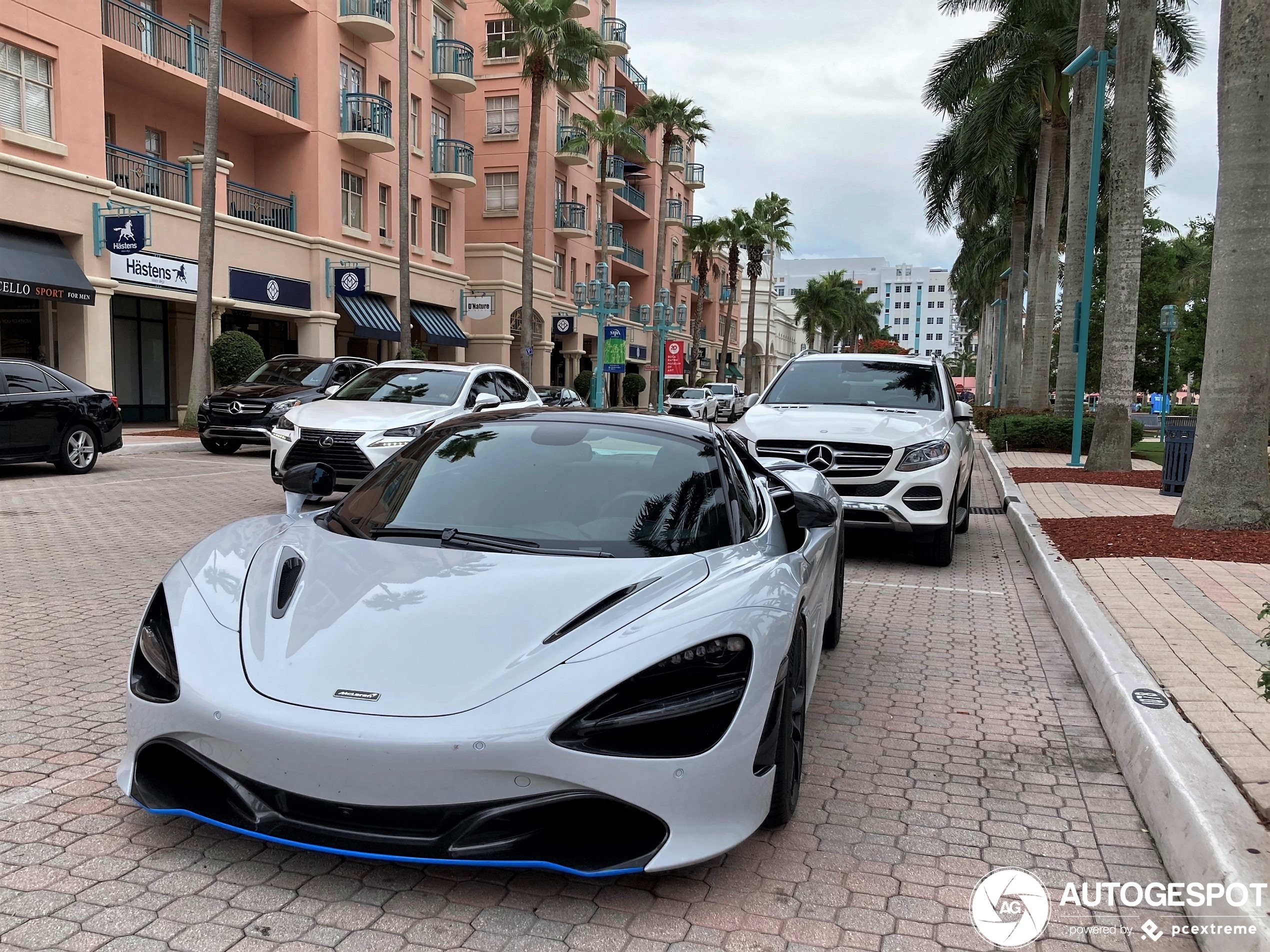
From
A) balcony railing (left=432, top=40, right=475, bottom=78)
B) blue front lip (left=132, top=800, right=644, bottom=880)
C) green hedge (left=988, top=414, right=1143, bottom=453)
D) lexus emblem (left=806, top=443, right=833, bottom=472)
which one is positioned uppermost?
balcony railing (left=432, top=40, right=475, bottom=78)

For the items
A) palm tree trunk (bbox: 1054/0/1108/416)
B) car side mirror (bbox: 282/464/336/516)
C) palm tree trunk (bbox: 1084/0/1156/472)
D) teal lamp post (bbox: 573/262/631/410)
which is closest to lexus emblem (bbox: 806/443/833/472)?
car side mirror (bbox: 282/464/336/516)

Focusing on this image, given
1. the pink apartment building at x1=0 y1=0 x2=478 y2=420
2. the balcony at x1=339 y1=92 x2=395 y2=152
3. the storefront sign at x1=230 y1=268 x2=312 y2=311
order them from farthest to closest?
the balcony at x1=339 y1=92 x2=395 y2=152 → the storefront sign at x1=230 y1=268 x2=312 y2=311 → the pink apartment building at x1=0 y1=0 x2=478 y2=420

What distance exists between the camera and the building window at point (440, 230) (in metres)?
38.1

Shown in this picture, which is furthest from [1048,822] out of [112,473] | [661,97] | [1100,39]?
[661,97]

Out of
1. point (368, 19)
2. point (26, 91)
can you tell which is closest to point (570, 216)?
point (368, 19)

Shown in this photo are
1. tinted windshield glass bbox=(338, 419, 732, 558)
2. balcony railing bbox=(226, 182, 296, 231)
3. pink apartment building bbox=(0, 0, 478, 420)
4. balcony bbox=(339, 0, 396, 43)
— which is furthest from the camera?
balcony bbox=(339, 0, 396, 43)

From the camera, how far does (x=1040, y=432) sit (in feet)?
72.8

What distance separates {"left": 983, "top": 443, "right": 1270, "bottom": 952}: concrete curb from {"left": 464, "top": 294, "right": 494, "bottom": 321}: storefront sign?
3394 cm

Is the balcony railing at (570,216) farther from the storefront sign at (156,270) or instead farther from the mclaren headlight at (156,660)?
the mclaren headlight at (156,660)

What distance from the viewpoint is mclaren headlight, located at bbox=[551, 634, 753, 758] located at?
108 inches

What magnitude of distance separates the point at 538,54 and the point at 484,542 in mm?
35102

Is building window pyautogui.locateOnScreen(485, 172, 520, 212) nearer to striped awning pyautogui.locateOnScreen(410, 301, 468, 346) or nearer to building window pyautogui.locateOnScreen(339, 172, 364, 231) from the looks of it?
striped awning pyautogui.locateOnScreen(410, 301, 468, 346)

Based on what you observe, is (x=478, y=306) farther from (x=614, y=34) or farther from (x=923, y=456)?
(x=923, y=456)

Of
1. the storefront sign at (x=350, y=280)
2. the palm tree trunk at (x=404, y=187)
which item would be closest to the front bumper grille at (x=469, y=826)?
the palm tree trunk at (x=404, y=187)
